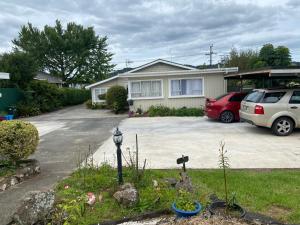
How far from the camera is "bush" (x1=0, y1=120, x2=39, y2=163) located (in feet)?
19.7

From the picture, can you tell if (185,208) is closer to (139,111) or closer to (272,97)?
(272,97)

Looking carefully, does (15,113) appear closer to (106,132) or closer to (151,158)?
(106,132)

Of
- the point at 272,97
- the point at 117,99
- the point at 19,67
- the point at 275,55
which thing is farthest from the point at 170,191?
the point at 275,55

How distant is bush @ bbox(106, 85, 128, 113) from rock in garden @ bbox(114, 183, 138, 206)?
55.3 ft

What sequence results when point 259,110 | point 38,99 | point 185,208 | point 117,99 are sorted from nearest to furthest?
point 185,208
point 259,110
point 117,99
point 38,99

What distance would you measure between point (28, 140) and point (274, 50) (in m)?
32.5

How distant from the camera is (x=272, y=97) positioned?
1024 cm

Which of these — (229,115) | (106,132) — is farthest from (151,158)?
(229,115)

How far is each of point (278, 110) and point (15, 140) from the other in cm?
827

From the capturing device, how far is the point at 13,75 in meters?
21.8

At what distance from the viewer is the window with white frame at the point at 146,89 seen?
1927cm

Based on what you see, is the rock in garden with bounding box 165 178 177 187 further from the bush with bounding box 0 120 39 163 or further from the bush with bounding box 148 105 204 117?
the bush with bounding box 148 105 204 117

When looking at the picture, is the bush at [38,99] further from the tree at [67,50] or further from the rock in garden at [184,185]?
the rock in garden at [184,185]

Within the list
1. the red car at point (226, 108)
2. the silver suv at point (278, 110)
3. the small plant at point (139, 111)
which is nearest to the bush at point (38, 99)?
the small plant at point (139, 111)
